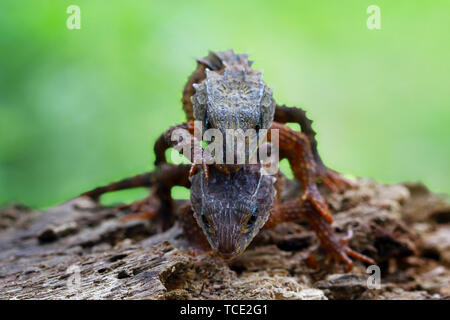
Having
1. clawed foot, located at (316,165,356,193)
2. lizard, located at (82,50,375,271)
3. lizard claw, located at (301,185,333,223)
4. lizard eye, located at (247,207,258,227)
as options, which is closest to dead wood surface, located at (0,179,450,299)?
clawed foot, located at (316,165,356,193)

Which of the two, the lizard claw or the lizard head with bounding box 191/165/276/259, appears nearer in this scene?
the lizard head with bounding box 191/165/276/259

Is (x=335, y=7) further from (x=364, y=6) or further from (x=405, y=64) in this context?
(x=405, y=64)

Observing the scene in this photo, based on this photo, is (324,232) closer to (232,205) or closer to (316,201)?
(316,201)

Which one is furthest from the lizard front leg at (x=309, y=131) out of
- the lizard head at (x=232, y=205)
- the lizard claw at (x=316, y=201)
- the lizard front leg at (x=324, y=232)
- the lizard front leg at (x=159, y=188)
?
the lizard front leg at (x=159, y=188)

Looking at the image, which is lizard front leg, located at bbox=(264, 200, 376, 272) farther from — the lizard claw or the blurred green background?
the blurred green background

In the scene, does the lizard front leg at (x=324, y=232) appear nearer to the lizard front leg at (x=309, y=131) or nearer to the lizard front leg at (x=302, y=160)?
the lizard front leg at (x=302, y=160)

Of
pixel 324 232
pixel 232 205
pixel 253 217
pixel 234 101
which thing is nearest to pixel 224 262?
pixel 253 217
